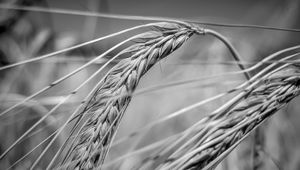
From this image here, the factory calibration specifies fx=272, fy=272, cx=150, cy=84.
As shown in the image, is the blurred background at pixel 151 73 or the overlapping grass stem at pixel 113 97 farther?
the blurred background at pixel 151 73

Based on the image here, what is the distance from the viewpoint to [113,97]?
1.10 ft

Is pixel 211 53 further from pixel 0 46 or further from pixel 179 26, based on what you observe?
pixel 0 46

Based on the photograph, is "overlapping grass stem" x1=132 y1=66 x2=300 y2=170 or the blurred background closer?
"overlapping grass stem" x1=132 y1=66 x2=300 y2=170

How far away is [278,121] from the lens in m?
0.84

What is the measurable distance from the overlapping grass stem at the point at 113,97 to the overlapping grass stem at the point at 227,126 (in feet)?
0.23

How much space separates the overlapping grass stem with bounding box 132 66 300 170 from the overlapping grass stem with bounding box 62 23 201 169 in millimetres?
70

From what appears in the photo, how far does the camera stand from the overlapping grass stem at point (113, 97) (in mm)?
344

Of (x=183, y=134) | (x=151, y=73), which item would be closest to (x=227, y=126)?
(x=183, y=134)

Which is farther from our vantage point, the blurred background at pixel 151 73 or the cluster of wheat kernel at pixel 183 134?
the blurred background at pixel 151 73

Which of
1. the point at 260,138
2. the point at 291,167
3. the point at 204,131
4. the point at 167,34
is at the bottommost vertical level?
the point at 291,167

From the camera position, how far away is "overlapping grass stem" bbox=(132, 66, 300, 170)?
29 cm

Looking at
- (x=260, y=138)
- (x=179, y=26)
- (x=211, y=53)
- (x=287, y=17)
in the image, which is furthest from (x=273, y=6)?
(x=179, y=26)

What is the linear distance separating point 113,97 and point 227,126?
0.46 feet

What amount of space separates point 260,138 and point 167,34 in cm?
36
